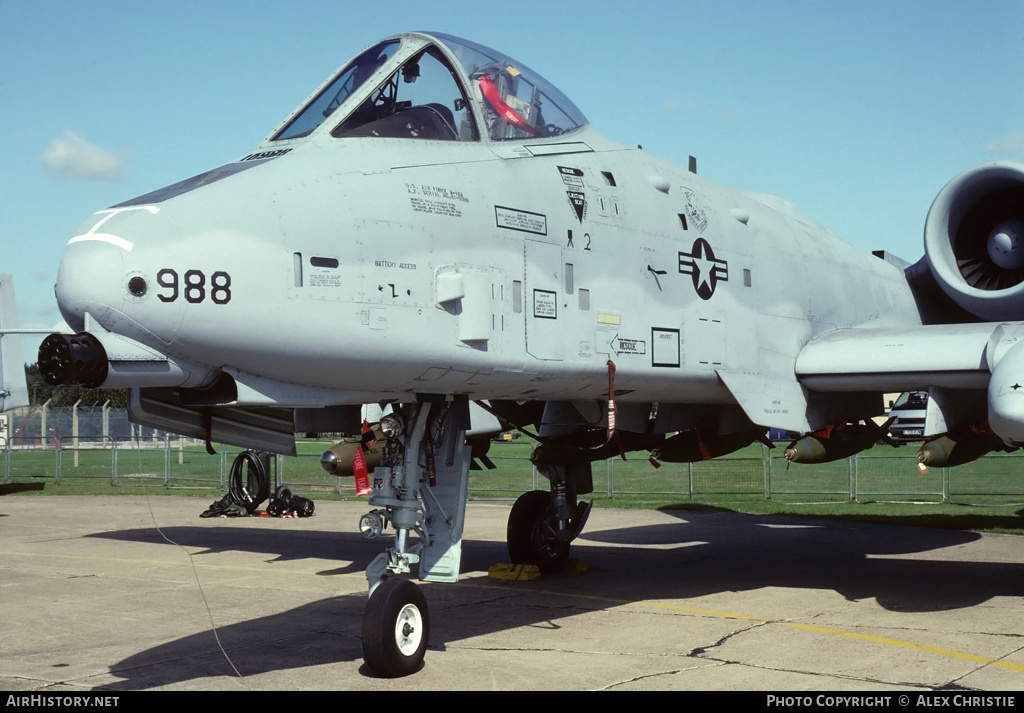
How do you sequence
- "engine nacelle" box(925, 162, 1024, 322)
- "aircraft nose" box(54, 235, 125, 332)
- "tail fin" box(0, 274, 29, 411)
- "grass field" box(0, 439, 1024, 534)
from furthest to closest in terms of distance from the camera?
"tail fin" box(0, 274, 29, 411) → "grass field" box(0, 439, 1024, 534) → "engine nacelle" box(925, 162, 1024, 322) → "aircraft nose" box(54, 235, 125, 332)

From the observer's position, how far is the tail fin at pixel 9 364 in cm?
2236

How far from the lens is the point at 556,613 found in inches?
364

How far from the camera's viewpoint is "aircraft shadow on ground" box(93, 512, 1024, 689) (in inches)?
304

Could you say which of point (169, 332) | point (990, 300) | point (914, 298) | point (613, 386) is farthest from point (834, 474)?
point (169, 332)

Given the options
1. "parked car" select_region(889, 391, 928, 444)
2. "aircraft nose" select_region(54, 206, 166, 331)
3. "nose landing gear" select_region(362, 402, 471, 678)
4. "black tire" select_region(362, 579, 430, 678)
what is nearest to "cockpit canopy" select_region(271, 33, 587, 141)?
"aircraft nose" select_region(54, 206, 166, 331)

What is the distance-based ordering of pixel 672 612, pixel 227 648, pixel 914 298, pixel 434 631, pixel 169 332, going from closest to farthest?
pixel 169 332 < pixel 227 648 < pixel 434 631 < pixel 672 612 < pixel 914 298

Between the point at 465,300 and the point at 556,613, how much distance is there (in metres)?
3.62

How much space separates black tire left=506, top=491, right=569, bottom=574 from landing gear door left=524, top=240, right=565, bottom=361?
178 inches

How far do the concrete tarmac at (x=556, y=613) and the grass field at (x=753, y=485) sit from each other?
3.03 m

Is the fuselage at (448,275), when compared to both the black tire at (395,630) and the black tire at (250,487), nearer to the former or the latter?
the black tire at (395,630)

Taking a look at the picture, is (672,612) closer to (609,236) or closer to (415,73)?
(609,236)

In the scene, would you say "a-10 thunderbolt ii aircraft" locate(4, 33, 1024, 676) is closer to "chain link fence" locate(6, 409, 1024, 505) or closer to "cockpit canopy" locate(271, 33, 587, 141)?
"cockpit canopy" locate(271, 33, 587, 141)

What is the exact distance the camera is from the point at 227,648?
7816mm
